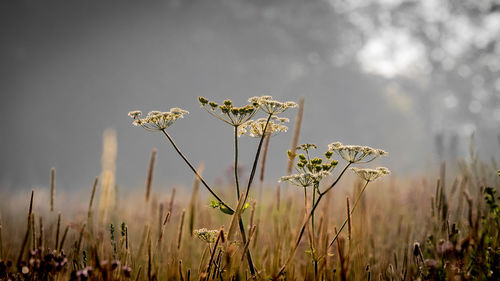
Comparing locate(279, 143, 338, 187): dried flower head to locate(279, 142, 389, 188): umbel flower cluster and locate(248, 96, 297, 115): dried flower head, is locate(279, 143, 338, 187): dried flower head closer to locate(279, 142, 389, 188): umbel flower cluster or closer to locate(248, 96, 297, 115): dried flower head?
locate(279, 142, 389, 188): umbel flower cluster

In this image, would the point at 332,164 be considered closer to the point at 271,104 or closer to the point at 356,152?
the point at 356,152

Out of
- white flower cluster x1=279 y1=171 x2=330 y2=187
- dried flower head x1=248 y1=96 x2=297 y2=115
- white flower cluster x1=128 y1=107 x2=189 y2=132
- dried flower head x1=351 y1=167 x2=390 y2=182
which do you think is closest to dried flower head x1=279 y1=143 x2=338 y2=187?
white flower cluster x1=279 y1=171 x2=330 y2=187

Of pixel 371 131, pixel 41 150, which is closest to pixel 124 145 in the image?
pixel 41 150

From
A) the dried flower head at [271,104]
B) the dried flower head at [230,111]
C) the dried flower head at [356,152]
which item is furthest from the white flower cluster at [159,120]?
the dried flower head at [356,152]

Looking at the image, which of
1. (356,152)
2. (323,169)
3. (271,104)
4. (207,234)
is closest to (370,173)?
(356,152)

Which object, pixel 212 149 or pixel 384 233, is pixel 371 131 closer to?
pixel 212 149

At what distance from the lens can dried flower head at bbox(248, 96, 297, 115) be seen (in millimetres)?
2459

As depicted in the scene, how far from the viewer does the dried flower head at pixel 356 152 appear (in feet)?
8.23

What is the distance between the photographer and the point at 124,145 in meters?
196

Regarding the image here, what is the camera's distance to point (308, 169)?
2.68 meters

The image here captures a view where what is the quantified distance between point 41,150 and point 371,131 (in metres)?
185

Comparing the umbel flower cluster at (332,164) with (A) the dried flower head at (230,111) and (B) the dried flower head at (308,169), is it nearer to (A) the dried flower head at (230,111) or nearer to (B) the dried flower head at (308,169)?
(B) the dried flower head at (308,169)

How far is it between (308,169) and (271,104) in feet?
2.09

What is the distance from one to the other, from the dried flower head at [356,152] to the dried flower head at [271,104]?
0.50 metres
